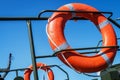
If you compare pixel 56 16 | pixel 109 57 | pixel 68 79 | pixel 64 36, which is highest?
pixel 56 16

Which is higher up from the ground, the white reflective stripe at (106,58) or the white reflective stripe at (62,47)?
the white reflective stripe at (62,47)

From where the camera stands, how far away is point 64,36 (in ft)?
13.4

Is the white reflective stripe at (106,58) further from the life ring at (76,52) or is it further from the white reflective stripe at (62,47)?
the white reflective stripe at (62,47)

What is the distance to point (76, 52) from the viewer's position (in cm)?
400

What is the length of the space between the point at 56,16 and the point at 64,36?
0.29m

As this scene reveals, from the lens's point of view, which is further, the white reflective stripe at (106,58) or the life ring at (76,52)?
the white reflective stripe at (106,58)

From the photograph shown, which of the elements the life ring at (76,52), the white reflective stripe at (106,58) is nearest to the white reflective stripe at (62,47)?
the life ring at (76,52)

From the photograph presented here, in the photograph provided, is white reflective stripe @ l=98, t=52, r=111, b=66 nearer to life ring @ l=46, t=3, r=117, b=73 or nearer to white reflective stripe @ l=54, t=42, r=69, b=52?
life ring @ l=46, t=3, r=117, b=73

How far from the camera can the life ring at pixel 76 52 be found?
12.7ft

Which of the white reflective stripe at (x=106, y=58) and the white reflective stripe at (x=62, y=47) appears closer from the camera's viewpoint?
the white reflective stripe at (x=62, y=47)

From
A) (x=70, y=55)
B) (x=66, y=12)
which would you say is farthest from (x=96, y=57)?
(x=66, y=12)

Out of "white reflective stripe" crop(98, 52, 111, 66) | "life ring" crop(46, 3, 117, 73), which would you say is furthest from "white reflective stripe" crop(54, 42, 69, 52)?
"white reflective stripe" crop(98, 52, 111, 66)

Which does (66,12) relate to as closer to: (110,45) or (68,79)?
(110,45)

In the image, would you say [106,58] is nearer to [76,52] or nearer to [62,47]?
[76,52]
